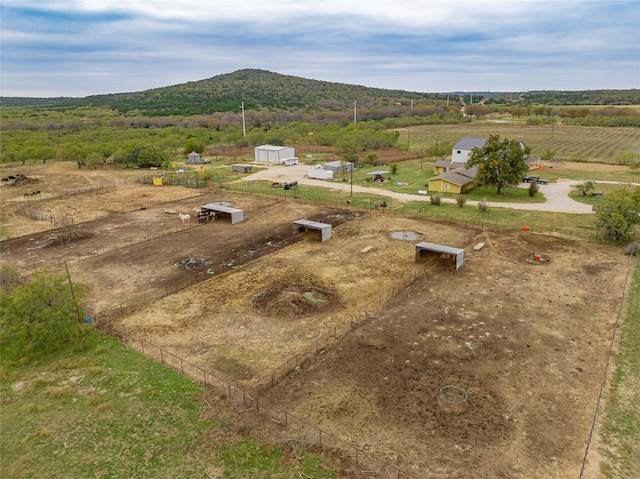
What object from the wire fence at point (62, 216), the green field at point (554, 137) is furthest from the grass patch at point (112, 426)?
the green field at point (554, 137)

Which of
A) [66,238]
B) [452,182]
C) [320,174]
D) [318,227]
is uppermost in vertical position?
[452,182]

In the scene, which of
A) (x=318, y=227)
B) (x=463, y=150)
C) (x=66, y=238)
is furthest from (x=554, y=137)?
(x=66, y=238)

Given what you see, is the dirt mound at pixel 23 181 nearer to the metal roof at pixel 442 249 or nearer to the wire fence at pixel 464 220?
the wire fence at pixel 464 220

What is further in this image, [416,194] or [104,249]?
[416,194]

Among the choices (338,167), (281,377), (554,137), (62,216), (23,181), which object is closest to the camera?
(281,377)

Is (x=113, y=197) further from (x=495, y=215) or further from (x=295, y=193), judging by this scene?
(x=495, y=215)

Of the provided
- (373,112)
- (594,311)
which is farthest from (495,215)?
(373,112)

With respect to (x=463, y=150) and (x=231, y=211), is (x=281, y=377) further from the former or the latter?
(x=463, y=150)
